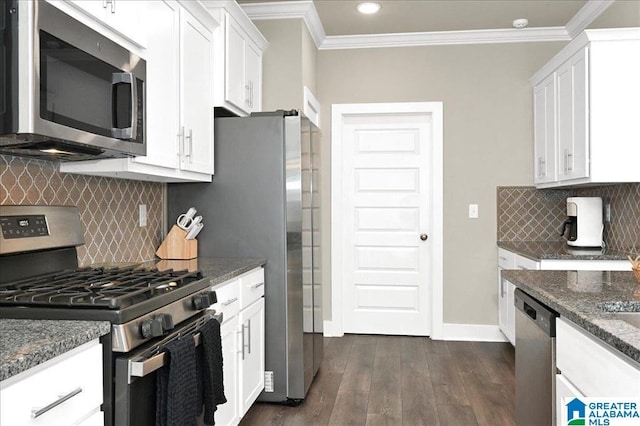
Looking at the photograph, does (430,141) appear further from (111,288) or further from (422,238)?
(111,288)

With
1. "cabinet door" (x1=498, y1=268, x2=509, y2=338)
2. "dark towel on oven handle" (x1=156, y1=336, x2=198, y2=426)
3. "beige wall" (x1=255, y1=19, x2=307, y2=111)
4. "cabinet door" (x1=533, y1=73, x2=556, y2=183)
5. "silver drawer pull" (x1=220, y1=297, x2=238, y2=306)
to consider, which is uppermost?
"beige wall" (x1=255, y1=19, x2=307, y2=111)

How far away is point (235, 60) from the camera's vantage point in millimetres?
3254

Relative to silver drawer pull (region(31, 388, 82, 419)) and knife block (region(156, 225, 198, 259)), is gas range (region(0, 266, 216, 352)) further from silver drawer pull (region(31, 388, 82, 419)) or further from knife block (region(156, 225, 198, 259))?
knife block (region(156, 225, 198, 259))

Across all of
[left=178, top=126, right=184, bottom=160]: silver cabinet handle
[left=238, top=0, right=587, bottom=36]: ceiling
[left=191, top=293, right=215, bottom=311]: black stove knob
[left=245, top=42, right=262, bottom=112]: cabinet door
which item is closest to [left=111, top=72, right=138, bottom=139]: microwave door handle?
[left=178, top=126, right=184, bottom=160]: silver cabinet handle

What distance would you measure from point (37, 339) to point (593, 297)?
166cm

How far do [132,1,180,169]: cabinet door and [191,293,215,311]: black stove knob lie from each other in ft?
2.04

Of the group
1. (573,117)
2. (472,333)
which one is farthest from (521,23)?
(472,333)

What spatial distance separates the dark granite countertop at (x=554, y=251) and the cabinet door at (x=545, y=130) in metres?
0.52

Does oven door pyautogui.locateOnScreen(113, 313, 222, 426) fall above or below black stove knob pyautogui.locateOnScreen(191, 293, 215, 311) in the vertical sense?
below

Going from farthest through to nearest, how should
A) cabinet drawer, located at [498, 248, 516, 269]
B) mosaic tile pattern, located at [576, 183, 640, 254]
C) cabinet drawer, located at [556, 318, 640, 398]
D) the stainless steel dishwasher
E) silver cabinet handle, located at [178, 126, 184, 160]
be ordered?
cabinet drawer, located at [498, 248, 516, 269] < mosaic tile pattern, located at [576, 183, 640, 254] < silver cabinet handle, located at [178, 126, 184, 160] < the stainless steel dishwasher < cabinet drawer, located at [556, 318, 640, 398]

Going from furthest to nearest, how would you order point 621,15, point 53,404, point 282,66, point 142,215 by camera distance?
point 282,66 → point 621,15 → point 142,215 → point 53,404

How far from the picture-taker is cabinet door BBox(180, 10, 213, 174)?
2.63 metres

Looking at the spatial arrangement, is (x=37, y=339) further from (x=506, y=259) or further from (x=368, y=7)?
(x=506, y=259)

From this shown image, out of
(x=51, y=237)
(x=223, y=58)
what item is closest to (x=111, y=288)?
(x=51, y=237)
